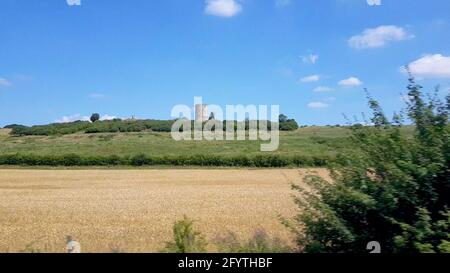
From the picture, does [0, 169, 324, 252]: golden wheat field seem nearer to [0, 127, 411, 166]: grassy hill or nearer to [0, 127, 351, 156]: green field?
[0, 127, 411, 166]: grassy hill

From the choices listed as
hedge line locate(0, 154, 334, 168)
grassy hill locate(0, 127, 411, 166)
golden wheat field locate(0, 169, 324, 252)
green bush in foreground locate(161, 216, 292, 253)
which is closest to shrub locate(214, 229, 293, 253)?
green bush in foreground locate(161, 216, 292, 253)

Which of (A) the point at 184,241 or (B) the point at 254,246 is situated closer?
(A) the point at 184,241

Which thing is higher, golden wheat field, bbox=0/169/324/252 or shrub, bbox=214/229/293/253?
shrub, bbox=214/229/293/253

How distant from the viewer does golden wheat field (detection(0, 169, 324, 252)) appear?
11.6m

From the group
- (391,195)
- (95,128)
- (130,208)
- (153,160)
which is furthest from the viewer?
(95,128)

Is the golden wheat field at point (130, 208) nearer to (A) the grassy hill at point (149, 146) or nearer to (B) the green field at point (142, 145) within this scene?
(A) the grassy hill at point (149, 146)

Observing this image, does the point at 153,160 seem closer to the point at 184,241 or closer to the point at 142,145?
the point at 142,145

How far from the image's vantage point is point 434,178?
5.13 metres

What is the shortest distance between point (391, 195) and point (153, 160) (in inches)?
1583

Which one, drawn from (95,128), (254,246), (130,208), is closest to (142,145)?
(95,128)

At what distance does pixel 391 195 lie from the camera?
197 inches

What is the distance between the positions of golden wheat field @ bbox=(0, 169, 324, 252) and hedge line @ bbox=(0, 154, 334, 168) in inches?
273
